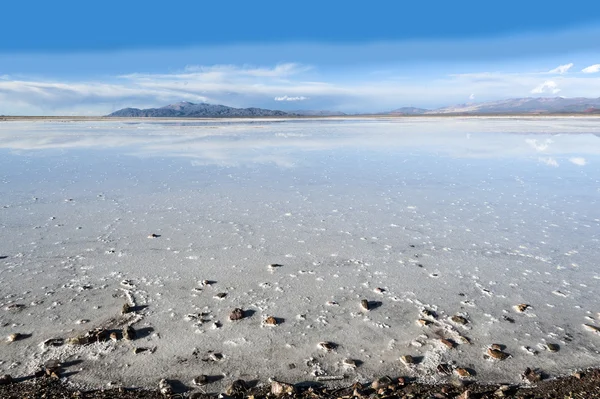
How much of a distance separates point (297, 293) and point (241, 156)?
12671 millimetres

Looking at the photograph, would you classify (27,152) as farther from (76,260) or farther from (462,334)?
(462,334)

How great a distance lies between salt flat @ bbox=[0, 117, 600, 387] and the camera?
11.2ft

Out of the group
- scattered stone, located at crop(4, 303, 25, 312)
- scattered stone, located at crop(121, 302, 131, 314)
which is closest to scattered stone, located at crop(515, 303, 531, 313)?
scattered stone, located at crop(121, 302, 131, 314)

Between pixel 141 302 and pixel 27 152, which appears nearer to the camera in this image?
pixel 141 302

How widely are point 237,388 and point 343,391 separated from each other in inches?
29.4

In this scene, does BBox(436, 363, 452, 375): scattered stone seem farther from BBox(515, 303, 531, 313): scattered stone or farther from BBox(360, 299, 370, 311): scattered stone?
BBox(515, 303, 531, 313): scattered stone

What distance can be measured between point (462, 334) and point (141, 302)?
3.06 metres

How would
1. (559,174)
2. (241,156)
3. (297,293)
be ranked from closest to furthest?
(297,293) → (559,174) → (241,156)

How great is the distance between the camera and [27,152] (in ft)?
59.4

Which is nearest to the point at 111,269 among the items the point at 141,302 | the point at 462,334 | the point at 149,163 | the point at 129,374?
the point at 141,302

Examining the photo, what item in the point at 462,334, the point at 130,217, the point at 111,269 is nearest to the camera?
the point at 462,334

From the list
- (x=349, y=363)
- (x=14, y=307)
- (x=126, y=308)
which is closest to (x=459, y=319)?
(x=349, y=363)

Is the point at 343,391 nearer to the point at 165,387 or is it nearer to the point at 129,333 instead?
the point at 165,387

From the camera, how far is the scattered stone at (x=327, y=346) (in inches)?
139
